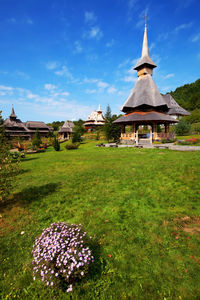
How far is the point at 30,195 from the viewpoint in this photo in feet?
21.4

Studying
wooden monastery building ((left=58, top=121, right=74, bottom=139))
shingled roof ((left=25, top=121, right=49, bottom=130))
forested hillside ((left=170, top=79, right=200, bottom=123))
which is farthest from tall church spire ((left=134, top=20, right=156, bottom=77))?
shingled roof ((left=25, top=121, right=49, bottom=130))

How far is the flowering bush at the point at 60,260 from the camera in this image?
2425 millimetres

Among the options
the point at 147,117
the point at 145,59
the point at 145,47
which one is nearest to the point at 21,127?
the point at 145,59

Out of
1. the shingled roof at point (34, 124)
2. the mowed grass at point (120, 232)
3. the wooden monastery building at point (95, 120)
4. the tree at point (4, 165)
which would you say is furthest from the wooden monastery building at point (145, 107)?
the shingled roof at point (34, 124)

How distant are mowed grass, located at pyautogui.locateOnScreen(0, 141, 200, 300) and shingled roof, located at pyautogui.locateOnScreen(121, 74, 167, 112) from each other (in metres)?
18.8

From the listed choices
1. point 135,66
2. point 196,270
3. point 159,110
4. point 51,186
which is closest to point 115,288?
point 196,270

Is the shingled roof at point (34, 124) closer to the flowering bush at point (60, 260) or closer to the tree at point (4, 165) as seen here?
the tree at point (4, 165)

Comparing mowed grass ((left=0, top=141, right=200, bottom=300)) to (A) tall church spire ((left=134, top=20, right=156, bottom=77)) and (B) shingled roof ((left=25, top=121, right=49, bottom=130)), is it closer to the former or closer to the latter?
(A) tall church spire ((left=134, top=20, right=156, bottom=77))

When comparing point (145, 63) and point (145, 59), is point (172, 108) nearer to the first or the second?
point (145, 59)

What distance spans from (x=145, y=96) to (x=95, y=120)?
4639cm

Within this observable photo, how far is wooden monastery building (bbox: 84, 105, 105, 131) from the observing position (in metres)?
68.4

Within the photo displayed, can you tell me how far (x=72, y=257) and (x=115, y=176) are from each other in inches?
235

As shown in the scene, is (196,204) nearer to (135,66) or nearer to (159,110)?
(159,110)

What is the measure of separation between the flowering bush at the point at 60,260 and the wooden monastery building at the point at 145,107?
810 inches
